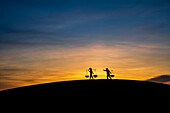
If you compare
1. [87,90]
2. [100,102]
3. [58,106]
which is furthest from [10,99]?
[100,102]

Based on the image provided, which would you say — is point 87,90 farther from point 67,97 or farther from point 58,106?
point 58,106

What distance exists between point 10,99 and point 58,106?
1252 cm

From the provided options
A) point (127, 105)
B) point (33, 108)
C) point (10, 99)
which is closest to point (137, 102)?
point (127, 105)

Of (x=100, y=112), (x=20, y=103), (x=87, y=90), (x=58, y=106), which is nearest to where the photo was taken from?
(x=100, y=112)

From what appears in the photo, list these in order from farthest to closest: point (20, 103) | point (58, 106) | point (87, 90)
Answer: point (87, 90) → point (20, 103) → point (58, 106)

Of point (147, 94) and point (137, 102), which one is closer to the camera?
point (137, 102)

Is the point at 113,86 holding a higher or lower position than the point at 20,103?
higher

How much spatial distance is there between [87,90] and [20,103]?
13785mm

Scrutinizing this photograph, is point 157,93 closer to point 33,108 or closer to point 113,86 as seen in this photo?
point 113,86

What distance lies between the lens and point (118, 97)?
39.0m

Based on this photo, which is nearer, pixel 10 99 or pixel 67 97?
pixel 67 97

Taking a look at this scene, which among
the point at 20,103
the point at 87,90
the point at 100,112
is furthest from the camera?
the point at 87,90

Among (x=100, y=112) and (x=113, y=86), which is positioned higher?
(x=113, y=86)

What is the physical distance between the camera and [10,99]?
42562 millimetres
